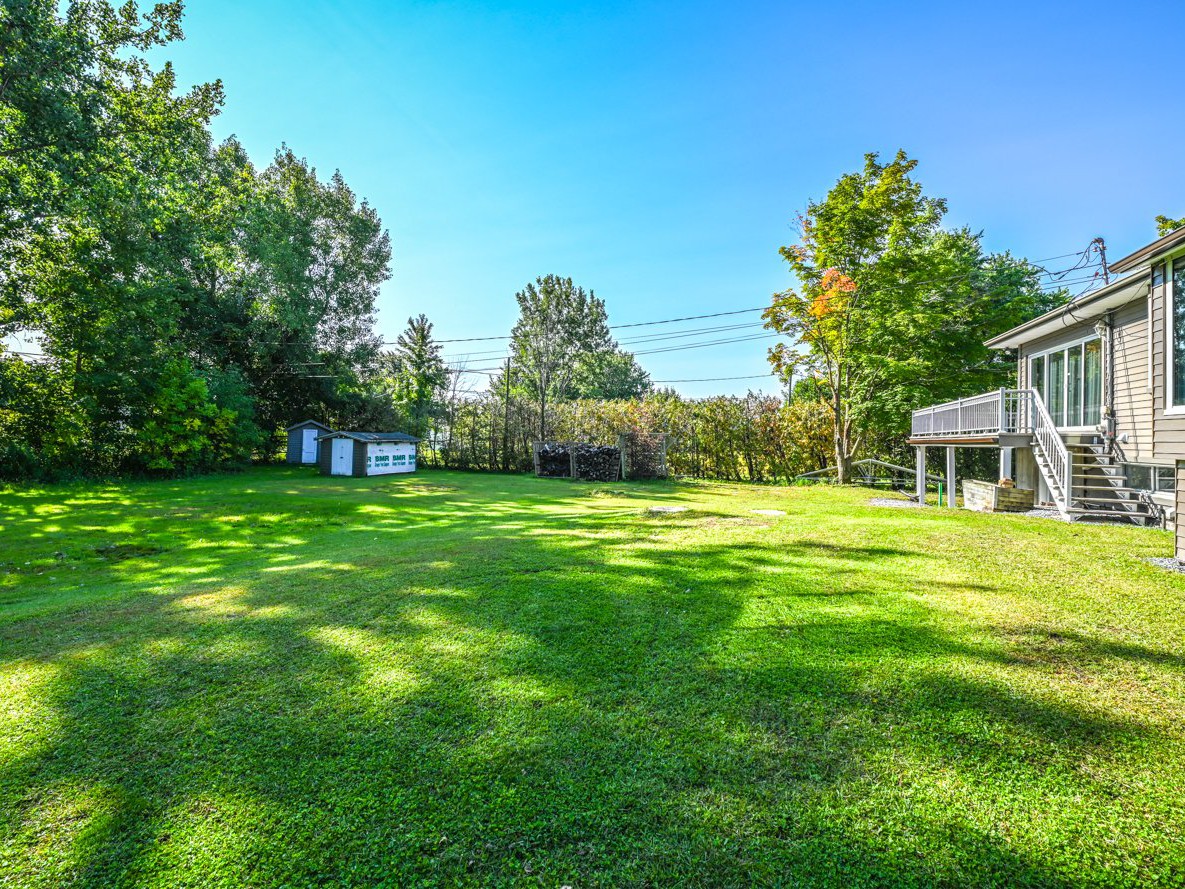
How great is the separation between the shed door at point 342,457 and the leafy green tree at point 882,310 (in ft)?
50.7

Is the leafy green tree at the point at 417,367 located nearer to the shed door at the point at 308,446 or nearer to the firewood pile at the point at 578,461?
the shed door at the point at 308,446

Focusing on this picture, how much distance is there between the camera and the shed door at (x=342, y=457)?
17.2 metres

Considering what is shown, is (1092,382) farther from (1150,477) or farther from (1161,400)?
(1161,400)

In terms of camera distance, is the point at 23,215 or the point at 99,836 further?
the point at 23,215

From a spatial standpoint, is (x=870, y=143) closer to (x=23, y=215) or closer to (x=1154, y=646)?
(x=1154, y=646)

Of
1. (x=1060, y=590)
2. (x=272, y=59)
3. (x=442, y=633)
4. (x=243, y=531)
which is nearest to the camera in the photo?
(x=442, y=633)

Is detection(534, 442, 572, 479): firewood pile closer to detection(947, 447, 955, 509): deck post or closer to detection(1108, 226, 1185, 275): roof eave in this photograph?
detection(947, 447, 955, 509): deck post

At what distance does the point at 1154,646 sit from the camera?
8.76ft

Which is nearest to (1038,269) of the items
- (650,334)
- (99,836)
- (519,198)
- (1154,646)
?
(650,334)

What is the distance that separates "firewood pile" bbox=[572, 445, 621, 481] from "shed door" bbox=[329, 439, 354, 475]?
8.06 m

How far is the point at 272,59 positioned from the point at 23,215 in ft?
22.3

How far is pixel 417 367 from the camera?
88.5ft

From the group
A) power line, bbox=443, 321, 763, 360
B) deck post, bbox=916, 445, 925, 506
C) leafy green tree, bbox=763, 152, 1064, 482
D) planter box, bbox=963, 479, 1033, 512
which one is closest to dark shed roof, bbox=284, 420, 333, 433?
power line, bbox=443, 321, 763, 360

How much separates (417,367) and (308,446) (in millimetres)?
7802
